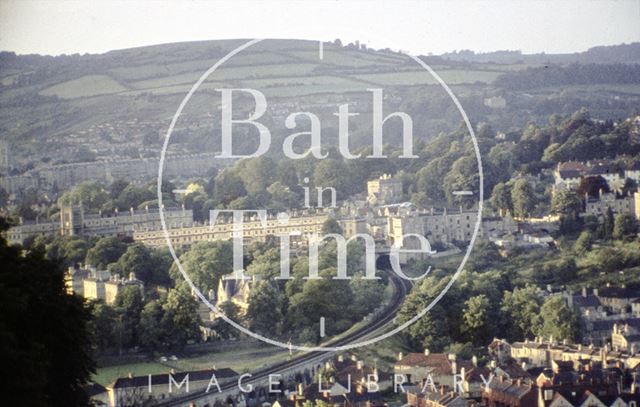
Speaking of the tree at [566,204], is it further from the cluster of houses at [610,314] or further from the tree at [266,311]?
the tree at [266,311]

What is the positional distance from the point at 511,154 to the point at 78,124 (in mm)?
7901

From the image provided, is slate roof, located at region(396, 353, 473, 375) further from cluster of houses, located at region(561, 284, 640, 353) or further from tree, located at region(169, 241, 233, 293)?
tree, located at region(169, 241, 233, 293)

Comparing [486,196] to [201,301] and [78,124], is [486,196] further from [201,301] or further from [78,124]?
[78,124]

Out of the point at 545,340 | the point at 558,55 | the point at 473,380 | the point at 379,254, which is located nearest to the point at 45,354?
the point at 473,380

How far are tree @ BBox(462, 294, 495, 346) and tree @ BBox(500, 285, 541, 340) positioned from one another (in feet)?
0.59

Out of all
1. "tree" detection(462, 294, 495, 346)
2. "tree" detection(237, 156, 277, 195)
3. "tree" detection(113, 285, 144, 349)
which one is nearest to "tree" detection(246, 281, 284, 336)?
"tree" detection(113, 285, 144, 349)

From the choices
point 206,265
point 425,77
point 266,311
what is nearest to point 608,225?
point 206,265

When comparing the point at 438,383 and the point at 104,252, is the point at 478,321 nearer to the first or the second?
the point at 438,383

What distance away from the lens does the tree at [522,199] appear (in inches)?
820

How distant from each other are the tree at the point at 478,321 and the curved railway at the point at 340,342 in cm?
84

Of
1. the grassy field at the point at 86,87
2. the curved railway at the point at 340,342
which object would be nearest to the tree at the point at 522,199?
the curved railway at the point at 340,342

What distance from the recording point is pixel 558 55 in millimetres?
24375

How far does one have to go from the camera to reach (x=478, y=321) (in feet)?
48.6

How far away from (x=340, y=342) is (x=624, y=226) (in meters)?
5.38
